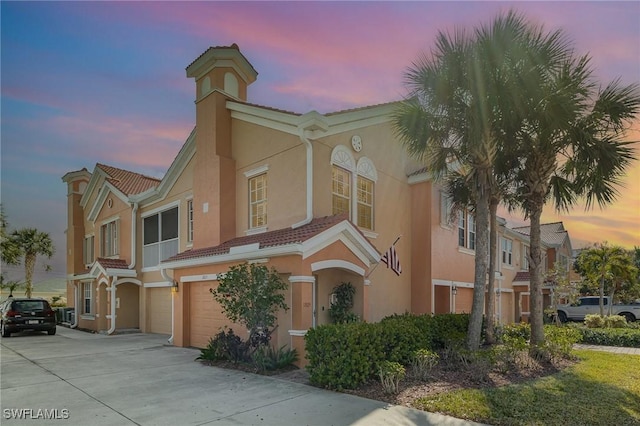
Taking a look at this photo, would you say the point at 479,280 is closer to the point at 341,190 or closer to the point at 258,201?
the point at 341,190

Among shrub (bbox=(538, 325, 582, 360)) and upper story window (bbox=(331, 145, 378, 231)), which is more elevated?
upper story window (bbox=(331, 145, 378, 231))

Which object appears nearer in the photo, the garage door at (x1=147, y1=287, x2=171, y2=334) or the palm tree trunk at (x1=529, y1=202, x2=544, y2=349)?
the palm tree trunk at (x1=529, y1=202, x2=544, y2=349)

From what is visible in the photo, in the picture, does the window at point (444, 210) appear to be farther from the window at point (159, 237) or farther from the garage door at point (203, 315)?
the window at point (159, 237)

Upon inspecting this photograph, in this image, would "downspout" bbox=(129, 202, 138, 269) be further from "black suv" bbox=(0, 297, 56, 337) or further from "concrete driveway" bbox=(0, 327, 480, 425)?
"concrete driveway" bbox=(0, 327, 480, 425)

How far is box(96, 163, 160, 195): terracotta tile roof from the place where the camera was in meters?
22.8

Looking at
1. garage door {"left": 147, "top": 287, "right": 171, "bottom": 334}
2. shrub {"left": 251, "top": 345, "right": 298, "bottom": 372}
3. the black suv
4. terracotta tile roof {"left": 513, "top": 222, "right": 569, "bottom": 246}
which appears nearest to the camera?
shrub {"left": 251, "top": 345, "right": 298, "bottom": 372}

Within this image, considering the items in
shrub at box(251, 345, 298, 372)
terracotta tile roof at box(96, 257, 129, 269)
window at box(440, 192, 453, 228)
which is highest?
window at box(440, 192, 453, 228)

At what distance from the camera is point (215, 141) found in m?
14.7

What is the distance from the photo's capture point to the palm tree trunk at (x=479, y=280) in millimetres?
11234

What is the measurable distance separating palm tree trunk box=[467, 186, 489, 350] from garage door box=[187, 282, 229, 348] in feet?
23.0

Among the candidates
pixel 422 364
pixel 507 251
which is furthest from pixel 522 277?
pixel 422 364

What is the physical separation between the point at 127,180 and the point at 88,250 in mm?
6364

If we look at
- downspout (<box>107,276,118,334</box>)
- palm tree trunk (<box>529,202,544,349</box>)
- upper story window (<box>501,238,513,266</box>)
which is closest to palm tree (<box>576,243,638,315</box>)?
upper story window (<box>501,238,513,266</box>)

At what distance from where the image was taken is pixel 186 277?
14281 mm
